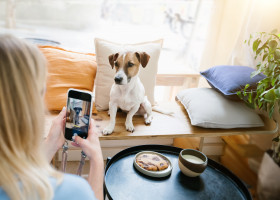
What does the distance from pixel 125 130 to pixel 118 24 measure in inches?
44.5

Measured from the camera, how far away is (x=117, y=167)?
1325mm

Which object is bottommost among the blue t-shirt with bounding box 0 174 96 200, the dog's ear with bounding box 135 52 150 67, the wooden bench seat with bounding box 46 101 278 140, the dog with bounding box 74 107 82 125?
the wooden bench seat with bounding box 46 101 278 140

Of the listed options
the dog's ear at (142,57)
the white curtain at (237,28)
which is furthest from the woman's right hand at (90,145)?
the white curtain at (237,28)

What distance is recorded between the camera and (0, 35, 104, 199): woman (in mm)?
595

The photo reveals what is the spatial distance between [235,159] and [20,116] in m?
1.92

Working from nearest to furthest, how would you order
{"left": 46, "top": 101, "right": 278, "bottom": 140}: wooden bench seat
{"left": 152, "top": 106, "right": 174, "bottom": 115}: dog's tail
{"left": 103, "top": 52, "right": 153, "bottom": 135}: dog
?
{"left": 103, "top": 52, "right": 153, "bottom": 135}: dog → {"left": 46, "top": 101, "right": 278, "bottom": 140}: wooden bench seat → {"left": 152, "top": 106, "right": 174, "bottom": 115}: dog's tail

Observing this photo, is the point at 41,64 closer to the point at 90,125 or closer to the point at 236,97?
the point at 90,125

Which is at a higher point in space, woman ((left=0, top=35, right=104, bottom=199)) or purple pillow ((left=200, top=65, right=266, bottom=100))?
woman ((left=0, top=35, right=104, bottom=199))

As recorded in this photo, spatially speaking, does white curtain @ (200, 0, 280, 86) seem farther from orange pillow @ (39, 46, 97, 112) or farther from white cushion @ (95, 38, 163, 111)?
orange pillow @ (39, 46, 97, 112)

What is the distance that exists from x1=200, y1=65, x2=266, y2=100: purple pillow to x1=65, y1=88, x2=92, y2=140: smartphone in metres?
0.96

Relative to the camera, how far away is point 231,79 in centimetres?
173

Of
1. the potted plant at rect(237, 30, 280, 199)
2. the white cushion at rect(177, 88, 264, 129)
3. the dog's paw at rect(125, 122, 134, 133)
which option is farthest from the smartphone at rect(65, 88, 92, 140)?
the potted plant at rect(237, 30, 280, 199)

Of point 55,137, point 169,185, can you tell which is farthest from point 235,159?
point 55,137

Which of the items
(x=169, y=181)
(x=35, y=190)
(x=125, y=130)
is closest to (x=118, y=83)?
(x=125, y=130)
